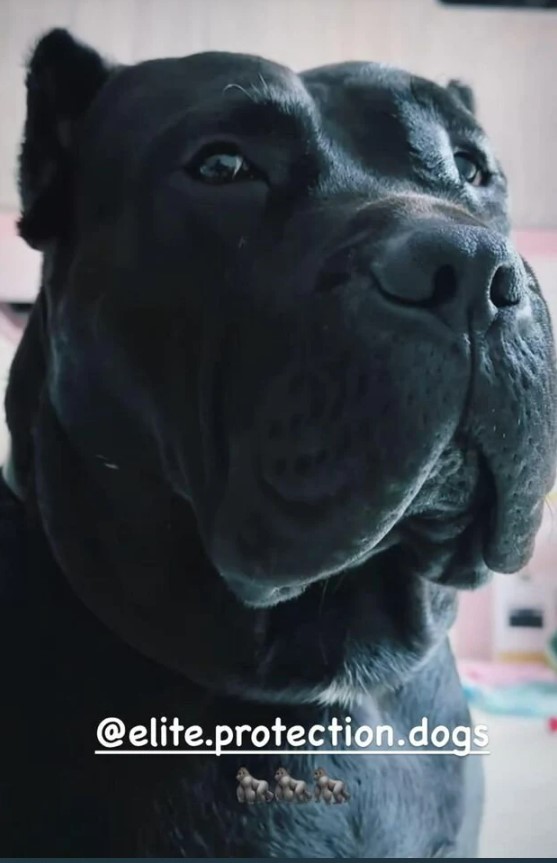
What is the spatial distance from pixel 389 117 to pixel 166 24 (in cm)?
26

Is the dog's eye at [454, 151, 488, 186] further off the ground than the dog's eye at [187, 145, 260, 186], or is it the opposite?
the dog's eye at [187, 145, 260, 186]

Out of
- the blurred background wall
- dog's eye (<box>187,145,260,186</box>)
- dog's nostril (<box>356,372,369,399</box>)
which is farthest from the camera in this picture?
the blurred background wall

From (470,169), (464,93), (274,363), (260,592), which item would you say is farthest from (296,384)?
(464,93)

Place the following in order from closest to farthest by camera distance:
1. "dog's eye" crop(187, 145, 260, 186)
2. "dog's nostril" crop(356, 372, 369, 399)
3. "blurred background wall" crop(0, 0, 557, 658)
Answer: "dog's nostril" crop(356, 372, 369, 399)
"dog's eye" crop(187, 145, 260, 186)
"blurred background wall" crop(0, 0, 557, 658)

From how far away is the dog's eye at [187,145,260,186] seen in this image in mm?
580

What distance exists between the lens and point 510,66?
0.83 m

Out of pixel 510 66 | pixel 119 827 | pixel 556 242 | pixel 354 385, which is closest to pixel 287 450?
pixel 354 385

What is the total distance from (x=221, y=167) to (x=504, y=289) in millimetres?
203

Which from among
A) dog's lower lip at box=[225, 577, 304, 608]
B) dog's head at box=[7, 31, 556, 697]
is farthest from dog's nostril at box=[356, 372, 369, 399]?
dog's lower lip at box=[225, 577, 304, 608]

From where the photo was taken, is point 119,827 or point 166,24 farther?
point 166,24

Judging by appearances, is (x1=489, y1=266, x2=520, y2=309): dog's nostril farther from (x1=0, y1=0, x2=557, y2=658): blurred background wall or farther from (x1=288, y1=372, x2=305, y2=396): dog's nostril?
(x1=0, y1=0, x2=557, y2=658): blurred background wall

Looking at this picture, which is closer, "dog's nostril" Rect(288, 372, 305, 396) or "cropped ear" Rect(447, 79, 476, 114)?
"dog's nostril" Rect(288, 372, 305, 396)

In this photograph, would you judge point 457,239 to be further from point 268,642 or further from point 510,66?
point 510,66

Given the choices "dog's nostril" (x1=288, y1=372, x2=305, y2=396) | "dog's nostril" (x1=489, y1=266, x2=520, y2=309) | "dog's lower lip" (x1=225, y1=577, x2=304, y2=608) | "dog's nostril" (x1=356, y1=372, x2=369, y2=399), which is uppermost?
"dog's nostril" (x1=489, y1=266, x2=520, y2=309)
